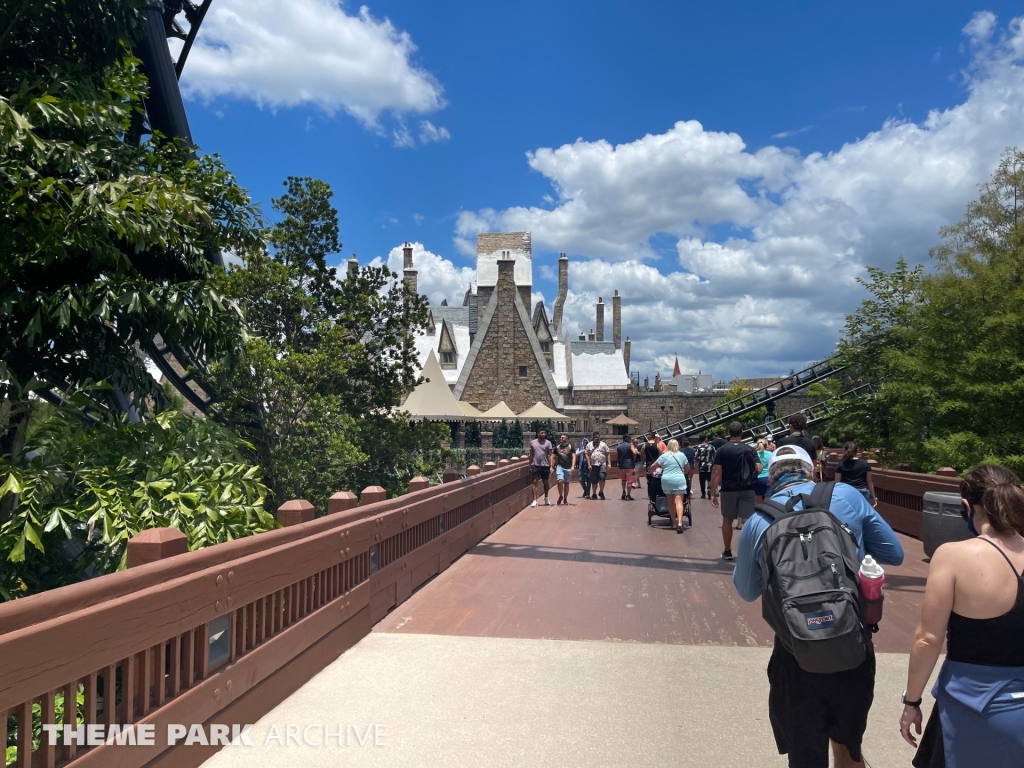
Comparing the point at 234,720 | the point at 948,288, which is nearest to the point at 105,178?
the point at 234,720

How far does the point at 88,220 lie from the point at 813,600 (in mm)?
6028

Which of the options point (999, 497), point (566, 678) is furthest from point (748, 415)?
point (999, 497)

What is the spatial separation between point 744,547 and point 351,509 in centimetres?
380

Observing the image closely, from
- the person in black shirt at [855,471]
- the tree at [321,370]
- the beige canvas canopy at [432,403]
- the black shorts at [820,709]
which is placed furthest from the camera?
the beige canvas canopy at [432,403]

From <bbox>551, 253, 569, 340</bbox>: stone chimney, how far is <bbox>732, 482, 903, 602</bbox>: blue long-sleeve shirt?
6102 cm

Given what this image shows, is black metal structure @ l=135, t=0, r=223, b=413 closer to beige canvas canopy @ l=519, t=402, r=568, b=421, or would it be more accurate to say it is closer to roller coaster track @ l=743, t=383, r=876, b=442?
roller coaster track @ l=743, t=383, r=876, b=442

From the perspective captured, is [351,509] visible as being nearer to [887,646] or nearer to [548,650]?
[548,650]

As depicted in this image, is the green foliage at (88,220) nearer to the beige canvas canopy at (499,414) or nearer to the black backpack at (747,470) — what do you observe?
the black backpack at (747,470)

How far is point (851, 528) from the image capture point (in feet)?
11.5

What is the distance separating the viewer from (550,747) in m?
4.30

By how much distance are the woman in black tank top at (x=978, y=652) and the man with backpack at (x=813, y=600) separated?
260 mm

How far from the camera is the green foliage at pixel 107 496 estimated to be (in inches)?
237

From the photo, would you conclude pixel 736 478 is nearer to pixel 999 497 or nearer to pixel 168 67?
pixel 999 497

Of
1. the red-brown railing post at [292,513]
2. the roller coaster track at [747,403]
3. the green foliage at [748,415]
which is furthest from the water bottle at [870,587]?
the green foliage at [748,415]
